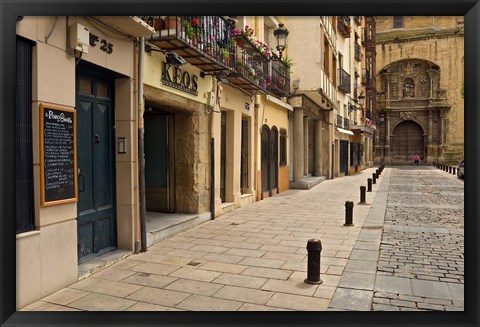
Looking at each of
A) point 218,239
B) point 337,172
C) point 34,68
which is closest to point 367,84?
point 337,172

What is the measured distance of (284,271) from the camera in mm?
5340

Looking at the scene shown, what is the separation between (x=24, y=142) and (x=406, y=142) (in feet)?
153

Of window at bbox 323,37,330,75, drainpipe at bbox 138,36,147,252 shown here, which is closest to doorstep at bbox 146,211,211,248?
drainpipe at bbox 138,36,147,252

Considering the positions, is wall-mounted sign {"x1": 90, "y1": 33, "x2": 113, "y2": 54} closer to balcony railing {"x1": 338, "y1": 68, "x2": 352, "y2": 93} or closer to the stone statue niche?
balcony railing {"x1": 338, "y1": 68, "x2": 352, "y2": 93}

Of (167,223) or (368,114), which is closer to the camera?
(167,223)

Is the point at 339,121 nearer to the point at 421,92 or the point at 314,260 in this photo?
the point at 314,260

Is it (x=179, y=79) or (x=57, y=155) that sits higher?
(x=179, y=79)

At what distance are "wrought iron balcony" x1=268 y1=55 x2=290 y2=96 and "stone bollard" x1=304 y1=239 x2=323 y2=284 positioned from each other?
9.32m

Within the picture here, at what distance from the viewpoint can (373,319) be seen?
10.8ft

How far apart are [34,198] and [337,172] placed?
72.0ft

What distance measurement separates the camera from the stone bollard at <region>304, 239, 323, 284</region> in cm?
474

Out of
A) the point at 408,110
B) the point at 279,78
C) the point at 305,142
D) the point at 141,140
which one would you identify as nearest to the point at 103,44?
A: the point at 141,140
